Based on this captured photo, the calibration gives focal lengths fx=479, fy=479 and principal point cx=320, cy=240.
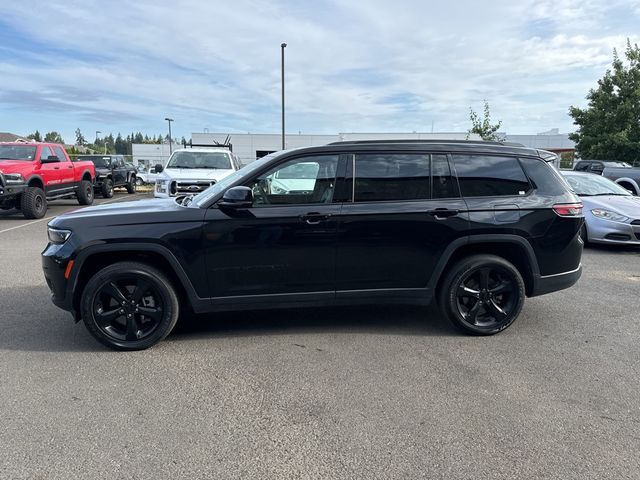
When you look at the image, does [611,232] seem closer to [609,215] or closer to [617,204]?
[609,215]

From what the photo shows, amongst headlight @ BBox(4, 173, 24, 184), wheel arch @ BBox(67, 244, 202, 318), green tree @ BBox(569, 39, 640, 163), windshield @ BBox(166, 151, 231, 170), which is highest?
green tree @ BBox(569, 39, 640, 163)

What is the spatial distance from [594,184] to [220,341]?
8.68m

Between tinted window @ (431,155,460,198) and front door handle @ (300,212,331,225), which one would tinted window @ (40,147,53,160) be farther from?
tinted window @ (431,155,460,198)

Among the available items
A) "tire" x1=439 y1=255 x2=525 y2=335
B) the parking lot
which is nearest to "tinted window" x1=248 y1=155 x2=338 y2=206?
the parking lot

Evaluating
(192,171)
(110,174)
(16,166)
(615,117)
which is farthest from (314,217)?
(615,117)

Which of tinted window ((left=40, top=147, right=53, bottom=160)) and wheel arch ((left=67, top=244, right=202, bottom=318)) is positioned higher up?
tinted window ((left=40, top=147, right=53, bottom=160))

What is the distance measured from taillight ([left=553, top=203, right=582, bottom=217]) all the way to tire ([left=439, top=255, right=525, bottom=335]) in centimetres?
67

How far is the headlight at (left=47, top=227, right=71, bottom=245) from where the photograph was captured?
4.01 metres

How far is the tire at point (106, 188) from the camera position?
19.6 meters

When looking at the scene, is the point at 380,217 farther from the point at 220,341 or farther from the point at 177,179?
the point at 177,179

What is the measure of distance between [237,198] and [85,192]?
46.1 feet

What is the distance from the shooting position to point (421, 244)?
4289mm

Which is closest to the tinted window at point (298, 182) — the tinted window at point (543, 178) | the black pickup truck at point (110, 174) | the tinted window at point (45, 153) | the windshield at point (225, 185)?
the windshield at point (225, 185)

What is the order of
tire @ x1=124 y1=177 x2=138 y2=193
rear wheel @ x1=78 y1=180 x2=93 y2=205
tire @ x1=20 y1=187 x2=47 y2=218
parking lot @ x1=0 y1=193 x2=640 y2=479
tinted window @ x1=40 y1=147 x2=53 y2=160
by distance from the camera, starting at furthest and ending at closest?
tire @ x1=124 y1=177 x2=138 y2=193 → rear wheel @ x1=78 y1=180 x2=93 y2=205 → tinted window @ x1=40 y1=147 x2=53 y2=160 → tire @ x1=20 y1=187 x2=47 y2=218 → parking lot @ x1=0 y1=193 x2=640 y2=479
